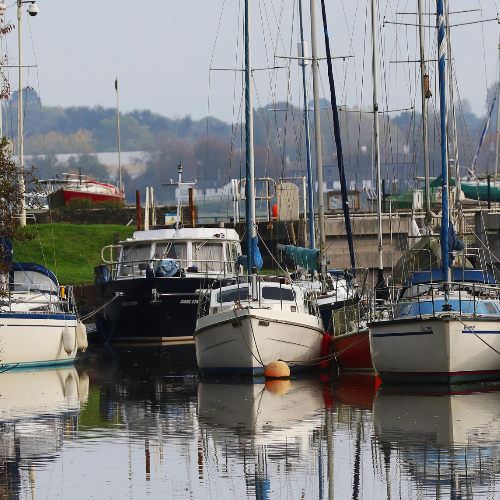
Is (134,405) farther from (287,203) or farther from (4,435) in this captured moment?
(287,203)

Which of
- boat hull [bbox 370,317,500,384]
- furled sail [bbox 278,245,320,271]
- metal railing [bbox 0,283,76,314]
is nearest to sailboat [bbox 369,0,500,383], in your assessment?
boat hull [bbox 370,317,500,384]

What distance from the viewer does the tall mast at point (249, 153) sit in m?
20.9

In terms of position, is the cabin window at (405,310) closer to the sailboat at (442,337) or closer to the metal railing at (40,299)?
the sailboat at (442,337)

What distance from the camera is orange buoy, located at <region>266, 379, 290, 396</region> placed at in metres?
17.2

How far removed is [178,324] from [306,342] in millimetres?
10378

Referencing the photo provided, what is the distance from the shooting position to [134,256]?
1259 inches

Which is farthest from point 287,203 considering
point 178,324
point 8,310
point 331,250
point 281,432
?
point 281,432

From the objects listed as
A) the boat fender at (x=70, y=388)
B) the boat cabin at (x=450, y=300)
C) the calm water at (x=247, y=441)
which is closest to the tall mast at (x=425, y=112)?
the boat cabin at (x=450, y=300)

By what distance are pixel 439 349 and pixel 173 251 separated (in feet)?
51.4

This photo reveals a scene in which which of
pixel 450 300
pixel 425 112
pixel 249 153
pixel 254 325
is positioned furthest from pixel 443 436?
pixel 425 112

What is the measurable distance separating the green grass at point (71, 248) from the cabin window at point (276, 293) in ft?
55.2

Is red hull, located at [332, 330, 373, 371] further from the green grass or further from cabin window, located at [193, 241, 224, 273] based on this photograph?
the green grass

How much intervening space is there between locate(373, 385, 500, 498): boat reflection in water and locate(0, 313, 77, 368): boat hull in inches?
330

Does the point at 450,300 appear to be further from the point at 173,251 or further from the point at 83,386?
the point at 173,251
